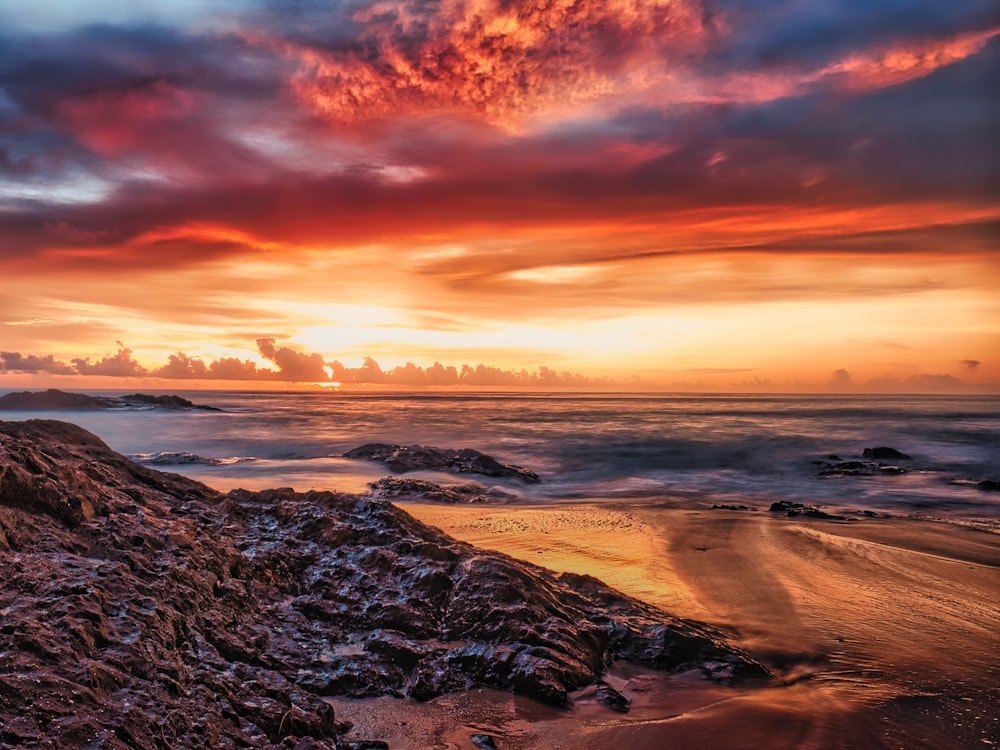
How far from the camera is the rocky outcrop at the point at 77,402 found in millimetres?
60691

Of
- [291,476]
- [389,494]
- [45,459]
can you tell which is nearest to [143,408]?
[291,476]

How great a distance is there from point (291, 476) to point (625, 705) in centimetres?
1682

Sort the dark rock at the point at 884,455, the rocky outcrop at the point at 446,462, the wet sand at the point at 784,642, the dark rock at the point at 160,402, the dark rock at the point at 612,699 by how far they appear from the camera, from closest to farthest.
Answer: the wet sand at the point at 784,642
the dark rock at the point at 612,699
the rocky outcrop at the point at 446,462
the dark rock at the point at 884,455
the dark rock at the point at 160,402

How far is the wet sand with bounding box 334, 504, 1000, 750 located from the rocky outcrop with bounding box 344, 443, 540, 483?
8.71 metres

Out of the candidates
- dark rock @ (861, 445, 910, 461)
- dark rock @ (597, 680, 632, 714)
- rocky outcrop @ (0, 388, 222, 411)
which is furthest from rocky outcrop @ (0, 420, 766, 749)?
rocky outcrop @ (0, 388, 222, 411)

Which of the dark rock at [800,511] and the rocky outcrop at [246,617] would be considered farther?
the dark rock at [800,511]

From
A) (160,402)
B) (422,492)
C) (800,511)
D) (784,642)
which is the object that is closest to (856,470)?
(800,511)

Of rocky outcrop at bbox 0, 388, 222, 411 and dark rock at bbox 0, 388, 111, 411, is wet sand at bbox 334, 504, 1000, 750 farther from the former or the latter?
dark rock at bbox 0, 388, 111, 411

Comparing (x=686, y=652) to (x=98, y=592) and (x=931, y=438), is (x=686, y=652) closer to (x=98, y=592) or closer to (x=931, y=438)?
(x=98, y=592)

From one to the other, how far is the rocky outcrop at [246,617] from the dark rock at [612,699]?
3 cm

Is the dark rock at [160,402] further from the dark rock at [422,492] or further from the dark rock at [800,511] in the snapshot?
the dark rock at [800,511]

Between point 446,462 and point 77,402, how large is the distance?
57.7 m

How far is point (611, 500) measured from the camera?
16.3 meters

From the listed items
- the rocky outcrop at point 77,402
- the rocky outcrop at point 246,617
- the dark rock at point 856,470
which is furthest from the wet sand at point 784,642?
the rocky outcrop at point 77,402
